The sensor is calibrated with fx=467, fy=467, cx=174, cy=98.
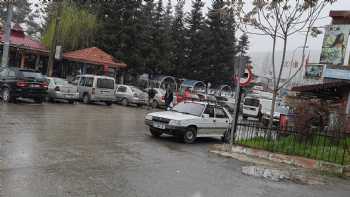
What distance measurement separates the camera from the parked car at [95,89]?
29.5 m

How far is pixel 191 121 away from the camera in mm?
15656

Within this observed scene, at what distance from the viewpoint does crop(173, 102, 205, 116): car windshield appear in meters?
16.4

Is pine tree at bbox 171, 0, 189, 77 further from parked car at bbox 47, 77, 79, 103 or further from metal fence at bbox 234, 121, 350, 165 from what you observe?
metal fence at bbox 234, 121, 350, 165

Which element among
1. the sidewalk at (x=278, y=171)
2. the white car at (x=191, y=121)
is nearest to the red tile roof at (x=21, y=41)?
the white car at (x=191, y=121)

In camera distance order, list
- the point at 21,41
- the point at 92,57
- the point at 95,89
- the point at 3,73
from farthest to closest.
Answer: the point at 92,57
the point at 21,41
the point at 95,89
the point at 3,73

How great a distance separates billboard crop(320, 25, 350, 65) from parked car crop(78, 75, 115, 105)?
1407 cm

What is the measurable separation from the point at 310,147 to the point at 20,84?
579 inches

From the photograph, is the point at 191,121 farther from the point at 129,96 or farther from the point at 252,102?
the point at 252,102

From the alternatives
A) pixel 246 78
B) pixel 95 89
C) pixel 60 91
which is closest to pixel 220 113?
pixel 246 78

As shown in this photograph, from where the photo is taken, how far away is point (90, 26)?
149 ft

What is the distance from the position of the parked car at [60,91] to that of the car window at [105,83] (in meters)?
2.55

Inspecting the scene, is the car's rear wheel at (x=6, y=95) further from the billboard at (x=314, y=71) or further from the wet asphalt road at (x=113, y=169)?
the billboard at (x=314, y=71)

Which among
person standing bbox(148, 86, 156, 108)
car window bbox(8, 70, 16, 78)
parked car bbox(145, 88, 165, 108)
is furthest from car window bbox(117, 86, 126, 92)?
car window bbox(8, 70, 16, 78)

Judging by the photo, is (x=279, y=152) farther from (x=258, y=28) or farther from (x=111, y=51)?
(x=111, y=51)
